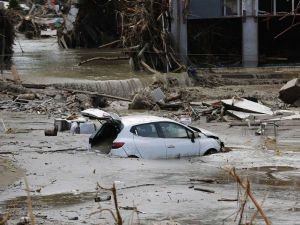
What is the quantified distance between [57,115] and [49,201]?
47.8 feet

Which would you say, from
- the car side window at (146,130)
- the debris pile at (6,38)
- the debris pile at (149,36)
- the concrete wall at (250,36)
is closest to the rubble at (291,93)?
the debris pile at (149,36)

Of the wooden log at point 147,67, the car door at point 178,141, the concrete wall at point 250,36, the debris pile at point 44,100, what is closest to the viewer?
the car door at point 178,141

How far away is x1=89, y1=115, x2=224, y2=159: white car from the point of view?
1597cm

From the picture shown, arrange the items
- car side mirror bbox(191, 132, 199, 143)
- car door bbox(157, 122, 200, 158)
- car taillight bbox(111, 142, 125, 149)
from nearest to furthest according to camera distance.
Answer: car taillight bbox(111, 142, 125, 149)
car door bbox(157, 122, 200, 158)
car side mirror bbox(191, 132, 199, 143)

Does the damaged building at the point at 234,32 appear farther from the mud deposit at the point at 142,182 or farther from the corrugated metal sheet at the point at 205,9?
the mud deposit at the point at 142,182

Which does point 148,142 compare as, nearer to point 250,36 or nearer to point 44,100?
point 44,100

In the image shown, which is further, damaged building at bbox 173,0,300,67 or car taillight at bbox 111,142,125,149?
damaged building at bbox 173,0,300,67

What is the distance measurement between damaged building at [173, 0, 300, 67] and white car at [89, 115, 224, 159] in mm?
19077

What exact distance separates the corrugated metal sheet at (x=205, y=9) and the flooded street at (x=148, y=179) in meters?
13.8

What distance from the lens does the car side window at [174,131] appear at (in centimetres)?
1652

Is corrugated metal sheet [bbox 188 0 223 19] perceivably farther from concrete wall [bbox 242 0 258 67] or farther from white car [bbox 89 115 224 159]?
white car [bbox 89 115 224 159]

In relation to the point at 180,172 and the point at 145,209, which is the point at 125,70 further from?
the point at 145,209

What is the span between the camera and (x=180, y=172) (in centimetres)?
1469

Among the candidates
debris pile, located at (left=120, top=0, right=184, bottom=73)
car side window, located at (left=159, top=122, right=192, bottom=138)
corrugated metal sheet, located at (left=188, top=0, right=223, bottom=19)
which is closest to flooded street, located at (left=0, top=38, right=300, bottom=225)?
car side window, located at (left=159, top=122, right=192, bottom=138)
